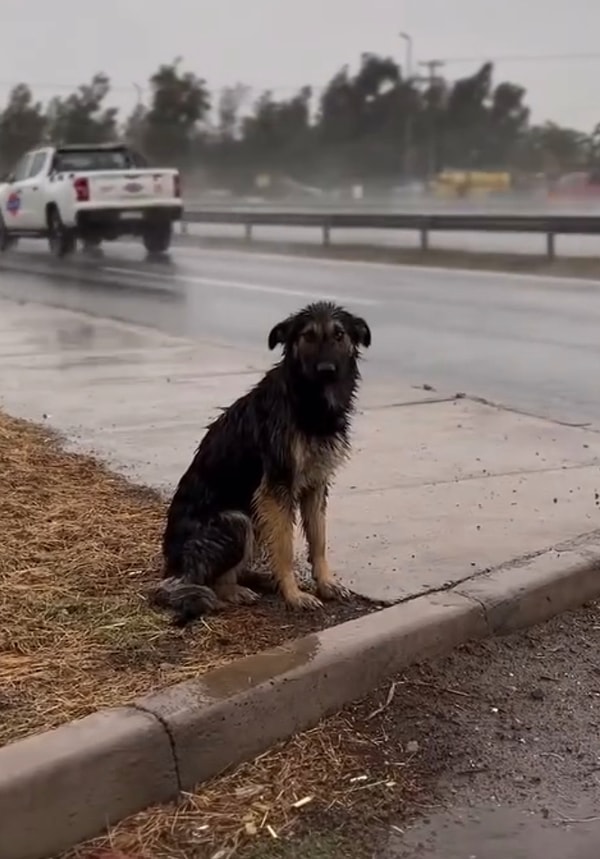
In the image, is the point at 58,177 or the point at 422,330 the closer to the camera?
the point at 422,330

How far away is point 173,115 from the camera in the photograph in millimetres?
63688

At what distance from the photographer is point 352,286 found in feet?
62.8

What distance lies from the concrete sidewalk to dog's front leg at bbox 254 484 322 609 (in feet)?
1.04

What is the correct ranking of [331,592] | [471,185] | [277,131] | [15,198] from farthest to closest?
[277,131]
[471,185]
[15,198]
[331,592]

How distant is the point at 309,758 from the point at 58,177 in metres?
22.8

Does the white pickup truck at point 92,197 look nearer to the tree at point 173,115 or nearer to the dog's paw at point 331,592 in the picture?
the dog's paw at point 331,592

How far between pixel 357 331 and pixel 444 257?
2084cm

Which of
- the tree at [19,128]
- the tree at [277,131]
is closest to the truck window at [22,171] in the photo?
the tree at [277,131]

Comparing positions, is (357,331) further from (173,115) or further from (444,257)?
(173,115)

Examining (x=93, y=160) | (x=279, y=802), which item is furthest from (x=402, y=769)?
(x=93, y=160)

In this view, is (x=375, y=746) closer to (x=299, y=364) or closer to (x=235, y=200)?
(x=299, y=364)

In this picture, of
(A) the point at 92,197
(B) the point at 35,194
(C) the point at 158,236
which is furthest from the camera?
(C) the point at 158,236

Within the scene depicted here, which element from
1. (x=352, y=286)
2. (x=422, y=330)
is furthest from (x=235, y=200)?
(x=422, y=330)

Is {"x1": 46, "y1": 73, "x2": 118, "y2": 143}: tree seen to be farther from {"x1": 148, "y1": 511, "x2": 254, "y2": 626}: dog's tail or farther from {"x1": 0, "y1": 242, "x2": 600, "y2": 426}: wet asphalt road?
{"x1": 148, "y1": 511, "x2": 254, "y2": 626}: dog's tail
